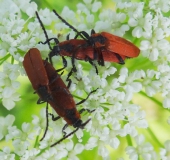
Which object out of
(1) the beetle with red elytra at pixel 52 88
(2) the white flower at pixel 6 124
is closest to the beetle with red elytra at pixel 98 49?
(1) the beetle with red elytra at pixel 52 88

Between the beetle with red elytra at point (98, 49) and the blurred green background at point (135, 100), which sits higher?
the beetle with red elytra at point (98, 49)

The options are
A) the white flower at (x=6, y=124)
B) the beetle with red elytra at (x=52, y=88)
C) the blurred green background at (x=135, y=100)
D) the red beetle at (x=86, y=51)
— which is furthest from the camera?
the blurred green background at (x=135, y=100)

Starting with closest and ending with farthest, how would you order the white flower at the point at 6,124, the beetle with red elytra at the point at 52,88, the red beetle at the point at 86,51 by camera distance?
the beetle with red elytra at the point at 52,88 → the red beetle at the point at 86,51 → the white flower at the point at 6,124

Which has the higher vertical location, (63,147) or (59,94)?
(59,94)

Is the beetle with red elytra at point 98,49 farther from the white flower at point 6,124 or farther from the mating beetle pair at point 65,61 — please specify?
the white flower at point 6,124

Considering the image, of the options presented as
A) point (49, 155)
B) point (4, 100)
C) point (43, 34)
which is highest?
point (43, 34)

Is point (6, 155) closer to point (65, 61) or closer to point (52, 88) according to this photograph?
point (52, 88)

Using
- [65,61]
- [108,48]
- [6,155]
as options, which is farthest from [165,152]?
[6,155]

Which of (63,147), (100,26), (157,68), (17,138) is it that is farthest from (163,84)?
(17,138)

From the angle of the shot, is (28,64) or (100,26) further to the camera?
(100,26)

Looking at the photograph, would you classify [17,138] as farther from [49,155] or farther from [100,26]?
[100,26]

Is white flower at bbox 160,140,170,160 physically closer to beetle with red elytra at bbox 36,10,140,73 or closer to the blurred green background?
the blurred green background
